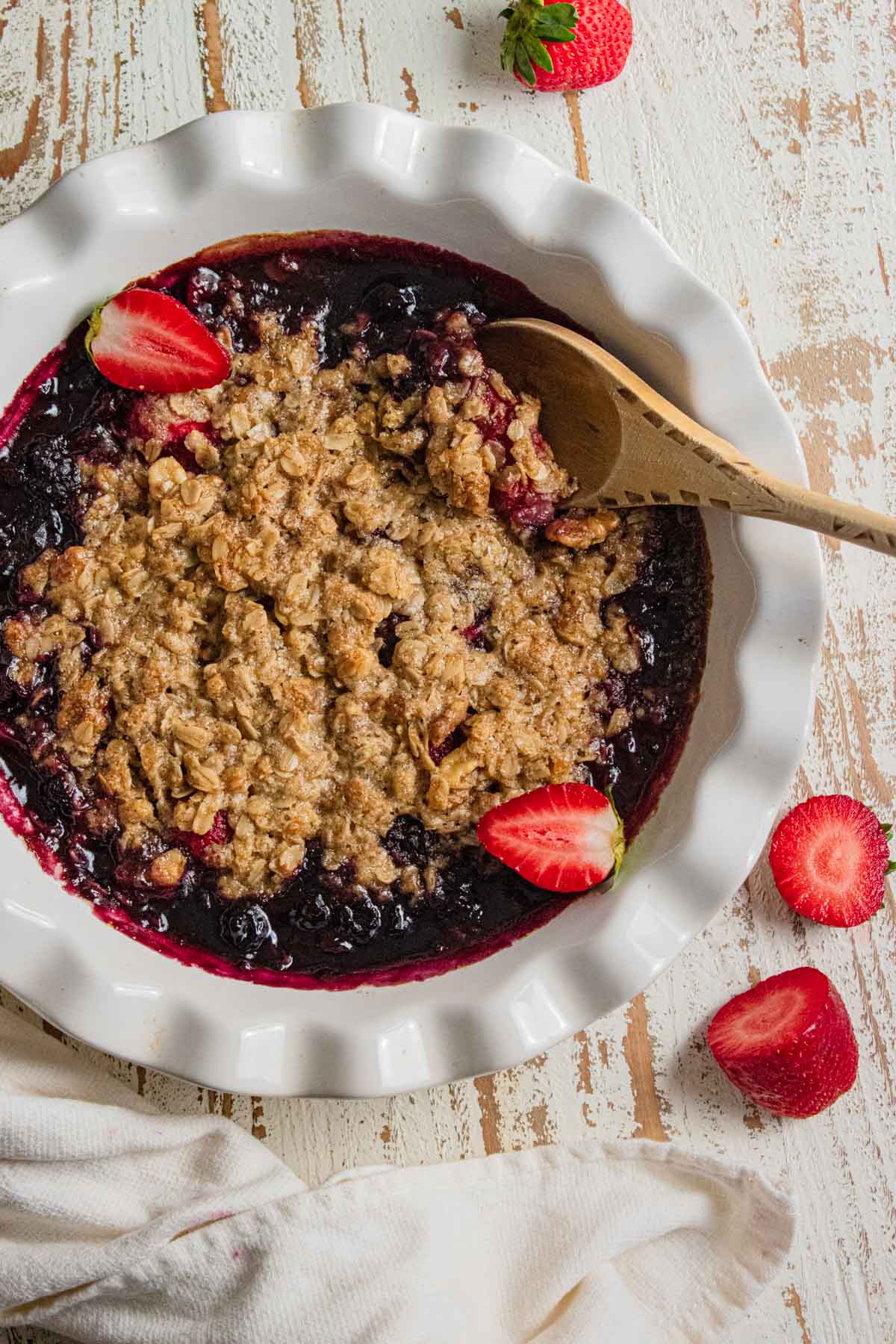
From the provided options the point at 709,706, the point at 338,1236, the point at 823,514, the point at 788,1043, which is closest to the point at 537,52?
the point at 823,514

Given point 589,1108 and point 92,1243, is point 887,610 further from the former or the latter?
point 92,1243

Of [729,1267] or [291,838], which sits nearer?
[291,838]

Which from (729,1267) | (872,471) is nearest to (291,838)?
(729,1267)

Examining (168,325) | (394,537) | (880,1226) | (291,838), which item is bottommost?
(880,1226)

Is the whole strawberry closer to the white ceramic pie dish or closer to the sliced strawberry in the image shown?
the white ceramic pie dish

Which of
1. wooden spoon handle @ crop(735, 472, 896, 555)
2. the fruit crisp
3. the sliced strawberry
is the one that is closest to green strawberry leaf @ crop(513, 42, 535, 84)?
the fruit crisp

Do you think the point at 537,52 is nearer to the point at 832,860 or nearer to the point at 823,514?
the point at 823,514
